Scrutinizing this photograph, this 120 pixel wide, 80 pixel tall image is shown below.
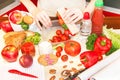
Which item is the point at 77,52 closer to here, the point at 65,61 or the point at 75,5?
the point at 65,61

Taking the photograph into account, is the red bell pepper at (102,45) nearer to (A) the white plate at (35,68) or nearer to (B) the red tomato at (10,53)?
(A) the white plate at (35,68)

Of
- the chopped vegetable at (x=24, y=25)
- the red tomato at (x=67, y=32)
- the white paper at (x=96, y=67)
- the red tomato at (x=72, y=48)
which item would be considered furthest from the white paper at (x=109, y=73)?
the chopped vegetable at (x=24, y=25)

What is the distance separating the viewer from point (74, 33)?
1.31 metres

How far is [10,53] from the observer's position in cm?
122

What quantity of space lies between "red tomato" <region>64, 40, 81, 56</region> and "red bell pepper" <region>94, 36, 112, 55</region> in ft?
0.28

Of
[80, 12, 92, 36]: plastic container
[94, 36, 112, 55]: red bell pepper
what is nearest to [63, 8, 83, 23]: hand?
[80, 12, 92, 36]: plastic container

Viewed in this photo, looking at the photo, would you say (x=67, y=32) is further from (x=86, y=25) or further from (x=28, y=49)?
(x=28, y=49)

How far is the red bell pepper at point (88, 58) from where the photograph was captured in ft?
3.90

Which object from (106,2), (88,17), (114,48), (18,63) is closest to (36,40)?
(18,63)

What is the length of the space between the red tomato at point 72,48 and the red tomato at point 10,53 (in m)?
0.24

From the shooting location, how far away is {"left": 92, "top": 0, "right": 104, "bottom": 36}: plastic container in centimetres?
126

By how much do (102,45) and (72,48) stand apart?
5.5 inches

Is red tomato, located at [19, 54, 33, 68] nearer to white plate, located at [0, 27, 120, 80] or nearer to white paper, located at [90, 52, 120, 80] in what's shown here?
white plate, located at [0, 27, 120, 80]

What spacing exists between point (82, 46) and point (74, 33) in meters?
0.08
